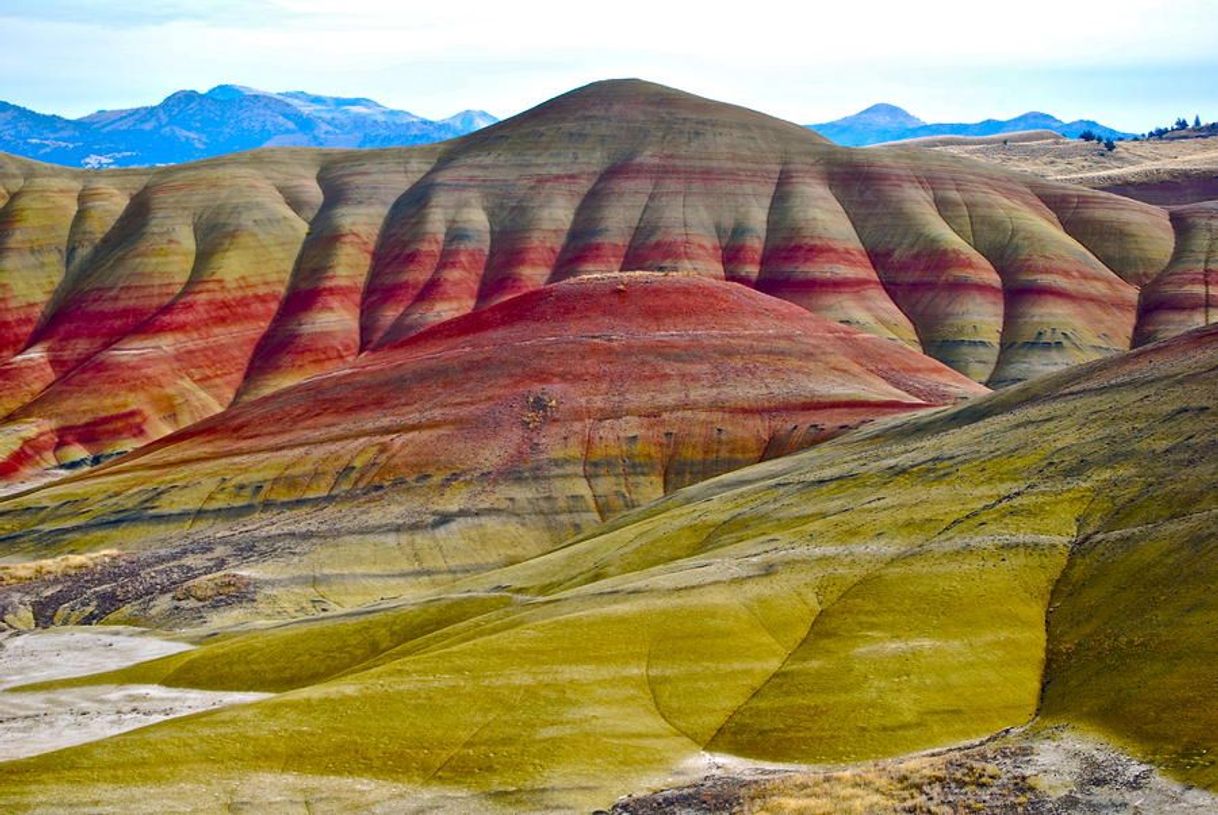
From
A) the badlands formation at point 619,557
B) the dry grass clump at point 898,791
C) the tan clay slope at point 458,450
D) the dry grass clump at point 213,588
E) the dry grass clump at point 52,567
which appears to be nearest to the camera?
the dry grass clump at point 898,791

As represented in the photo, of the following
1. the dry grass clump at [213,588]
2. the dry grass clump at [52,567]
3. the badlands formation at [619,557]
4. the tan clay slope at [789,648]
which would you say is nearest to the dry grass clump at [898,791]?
the badlands formation at [619,557]

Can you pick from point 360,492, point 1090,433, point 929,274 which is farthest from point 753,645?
point 929,274

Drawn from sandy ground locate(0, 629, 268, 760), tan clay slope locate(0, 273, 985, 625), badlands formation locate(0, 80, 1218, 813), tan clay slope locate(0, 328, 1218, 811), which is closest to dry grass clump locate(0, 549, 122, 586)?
badlands formation locate(0, 80, 1218, 813)

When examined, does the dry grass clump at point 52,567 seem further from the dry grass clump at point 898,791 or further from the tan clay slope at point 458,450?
the dry grass clump at point 898,791

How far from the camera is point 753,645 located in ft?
201

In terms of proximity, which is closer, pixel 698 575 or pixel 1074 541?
pixel 1074 541

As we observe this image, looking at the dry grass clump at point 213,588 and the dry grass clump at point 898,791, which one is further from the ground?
the dry grass clump at point 898,791

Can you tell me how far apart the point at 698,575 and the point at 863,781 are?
1088 inches

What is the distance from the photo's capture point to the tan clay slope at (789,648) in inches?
1945

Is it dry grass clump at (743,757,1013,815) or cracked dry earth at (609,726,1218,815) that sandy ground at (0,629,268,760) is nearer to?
cracked dry earth at (609,726,1218,815)

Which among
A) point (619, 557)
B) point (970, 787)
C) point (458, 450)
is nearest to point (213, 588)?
point (458, 450)

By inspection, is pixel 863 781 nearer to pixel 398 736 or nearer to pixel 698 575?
pixel 398 736

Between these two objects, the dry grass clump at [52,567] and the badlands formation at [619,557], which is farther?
the dry grass clump at [52,567]

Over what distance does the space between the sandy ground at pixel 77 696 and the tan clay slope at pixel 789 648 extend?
10.2ft
